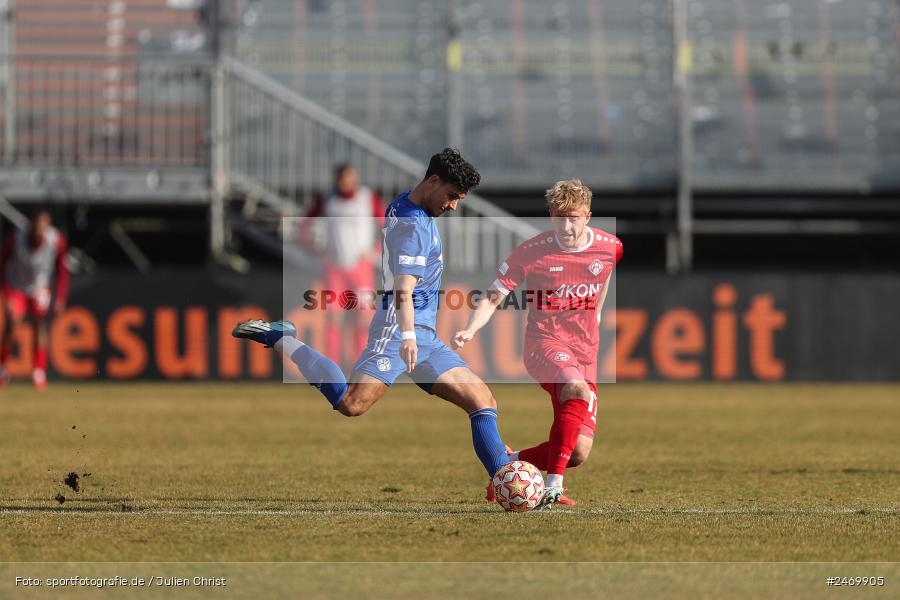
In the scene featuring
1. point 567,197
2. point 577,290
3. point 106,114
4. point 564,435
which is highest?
point 106,114

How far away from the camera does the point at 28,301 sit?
18.0 metres

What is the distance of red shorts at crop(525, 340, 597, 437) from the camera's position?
798 cm

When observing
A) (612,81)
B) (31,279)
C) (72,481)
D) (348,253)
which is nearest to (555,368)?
(72,481)

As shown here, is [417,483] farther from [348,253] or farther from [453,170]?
[348,253]

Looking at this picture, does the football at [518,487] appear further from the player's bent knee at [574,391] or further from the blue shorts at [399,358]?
the blue shorts at [399,358]

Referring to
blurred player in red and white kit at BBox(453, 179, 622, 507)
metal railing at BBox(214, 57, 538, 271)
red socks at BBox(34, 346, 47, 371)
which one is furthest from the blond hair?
metal railing at BBox(214, 57, 538, 271)

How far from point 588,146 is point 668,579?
56.0 feet

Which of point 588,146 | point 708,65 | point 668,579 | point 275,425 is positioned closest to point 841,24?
point 708,65

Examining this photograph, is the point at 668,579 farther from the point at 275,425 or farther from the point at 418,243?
the point at 275,425

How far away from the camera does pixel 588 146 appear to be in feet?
73.7

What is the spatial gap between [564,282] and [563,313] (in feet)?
0.61

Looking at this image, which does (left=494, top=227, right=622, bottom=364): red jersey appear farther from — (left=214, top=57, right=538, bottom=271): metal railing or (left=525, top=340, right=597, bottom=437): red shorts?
(left=214, top=57, right=538, bottom=271): metal railing

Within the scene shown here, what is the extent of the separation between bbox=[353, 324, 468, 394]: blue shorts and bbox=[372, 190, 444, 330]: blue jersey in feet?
0.20

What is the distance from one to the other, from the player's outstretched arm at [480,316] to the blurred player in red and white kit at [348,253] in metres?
9.79
